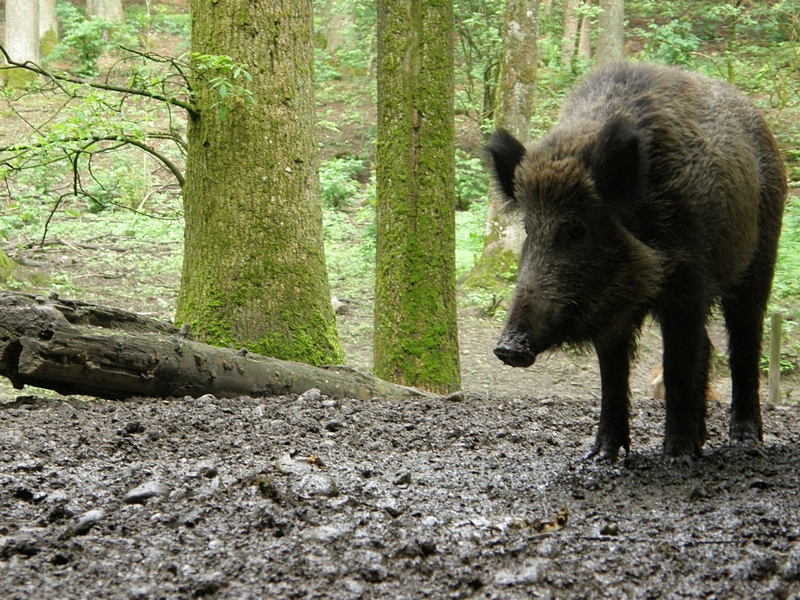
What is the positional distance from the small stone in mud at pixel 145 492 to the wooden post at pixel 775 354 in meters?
7.13

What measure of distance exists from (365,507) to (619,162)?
2.10 meters

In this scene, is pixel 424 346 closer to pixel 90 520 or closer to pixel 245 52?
pixel 245 52

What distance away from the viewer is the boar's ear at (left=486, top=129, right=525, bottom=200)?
438 centimetres

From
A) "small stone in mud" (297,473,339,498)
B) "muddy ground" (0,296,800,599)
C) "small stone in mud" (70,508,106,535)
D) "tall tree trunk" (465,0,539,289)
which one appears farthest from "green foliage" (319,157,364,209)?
"small stone in mud" (70,508,106,535)

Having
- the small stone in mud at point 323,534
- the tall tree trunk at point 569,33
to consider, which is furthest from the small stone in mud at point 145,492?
the tall tree trunk at point 569,33

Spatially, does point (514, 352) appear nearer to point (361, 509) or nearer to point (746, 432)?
point (361, 509)

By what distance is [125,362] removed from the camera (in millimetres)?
4910

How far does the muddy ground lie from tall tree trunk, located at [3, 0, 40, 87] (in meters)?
20.5

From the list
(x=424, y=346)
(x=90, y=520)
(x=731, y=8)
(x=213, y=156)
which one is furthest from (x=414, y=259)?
(x=731, y=8)

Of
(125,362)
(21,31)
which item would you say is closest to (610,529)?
(125,362)

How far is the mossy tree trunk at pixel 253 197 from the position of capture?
6129 mm

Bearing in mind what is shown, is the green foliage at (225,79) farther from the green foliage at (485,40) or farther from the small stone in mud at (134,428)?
the green foliage at (485,40)

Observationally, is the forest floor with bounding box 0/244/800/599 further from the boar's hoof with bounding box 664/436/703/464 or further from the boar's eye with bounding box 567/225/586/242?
the boar's eye with bounding box 567/225/586/242

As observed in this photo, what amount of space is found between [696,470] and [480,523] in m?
1.51
